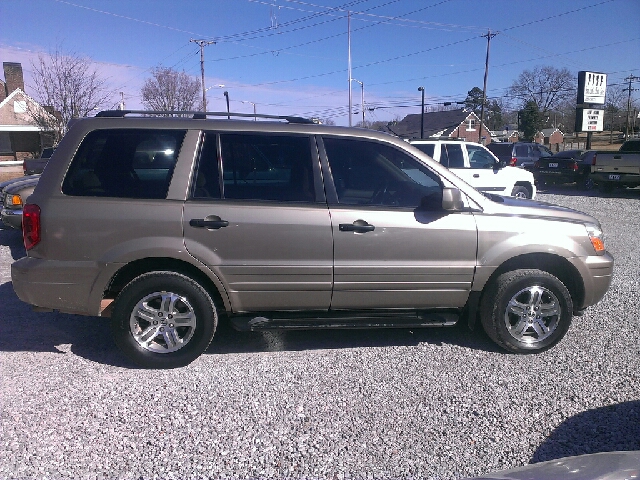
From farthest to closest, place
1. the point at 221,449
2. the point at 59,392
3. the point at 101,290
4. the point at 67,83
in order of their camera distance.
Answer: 1. the point at 67,83
2. the point at 101,290
3. the point at 59,392
4. the point at 221,449

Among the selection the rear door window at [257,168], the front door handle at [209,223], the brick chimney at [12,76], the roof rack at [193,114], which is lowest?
the front door handle at [209,223]

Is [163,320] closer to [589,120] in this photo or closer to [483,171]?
[483,171]

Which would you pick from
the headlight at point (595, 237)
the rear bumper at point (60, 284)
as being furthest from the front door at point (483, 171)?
the rear bumper at point (60, 284)

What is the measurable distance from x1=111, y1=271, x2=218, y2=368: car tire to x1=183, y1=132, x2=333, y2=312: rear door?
257mm

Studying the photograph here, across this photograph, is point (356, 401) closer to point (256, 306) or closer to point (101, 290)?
point (256, 306)

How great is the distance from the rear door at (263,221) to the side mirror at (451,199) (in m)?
0.93

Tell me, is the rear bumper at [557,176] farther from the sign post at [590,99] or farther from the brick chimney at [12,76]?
the brick chimney at [12,76]

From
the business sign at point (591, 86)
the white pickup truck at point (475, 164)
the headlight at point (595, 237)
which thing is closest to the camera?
the headlight at point (595, 237)

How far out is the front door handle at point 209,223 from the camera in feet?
12.8

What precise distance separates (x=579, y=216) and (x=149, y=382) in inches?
151

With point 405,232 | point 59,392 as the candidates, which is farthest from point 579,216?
point 59,392

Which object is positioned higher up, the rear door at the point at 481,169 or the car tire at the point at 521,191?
the rear door at the point at 481,169

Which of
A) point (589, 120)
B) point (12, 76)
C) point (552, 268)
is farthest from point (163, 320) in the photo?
point (12, 76)

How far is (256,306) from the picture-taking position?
414 cm
